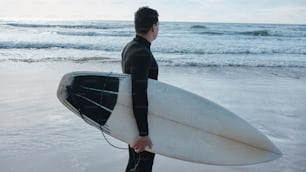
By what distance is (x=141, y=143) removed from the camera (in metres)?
2.44

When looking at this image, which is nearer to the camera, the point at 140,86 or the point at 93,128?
the point at 140,86

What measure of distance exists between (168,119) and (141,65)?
26.5 inches

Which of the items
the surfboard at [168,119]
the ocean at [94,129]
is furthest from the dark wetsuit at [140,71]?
the ocean at [94,129]

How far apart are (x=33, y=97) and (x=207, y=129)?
14.8ft

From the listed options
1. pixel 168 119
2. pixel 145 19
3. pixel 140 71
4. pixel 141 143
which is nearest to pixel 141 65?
pixel 140 71

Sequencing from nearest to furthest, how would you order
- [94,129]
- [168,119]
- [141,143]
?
[141,143] → [168,119] → [94,129]

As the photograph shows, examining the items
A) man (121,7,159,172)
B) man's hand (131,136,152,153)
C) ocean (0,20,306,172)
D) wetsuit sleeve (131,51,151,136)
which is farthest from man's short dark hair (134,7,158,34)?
ocean (0,20,306,172)

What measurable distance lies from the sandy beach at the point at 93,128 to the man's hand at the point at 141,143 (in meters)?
1.42

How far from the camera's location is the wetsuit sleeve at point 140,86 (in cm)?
230

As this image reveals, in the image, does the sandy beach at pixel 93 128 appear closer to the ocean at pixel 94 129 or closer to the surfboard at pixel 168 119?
the ocean at pixel 94 129

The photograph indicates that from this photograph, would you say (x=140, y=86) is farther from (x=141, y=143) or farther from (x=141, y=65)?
(x=141, y=143)

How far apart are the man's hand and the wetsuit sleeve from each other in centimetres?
3

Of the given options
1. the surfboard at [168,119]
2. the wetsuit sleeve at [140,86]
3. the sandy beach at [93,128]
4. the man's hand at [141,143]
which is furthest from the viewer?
the sandy beach at [93,128]

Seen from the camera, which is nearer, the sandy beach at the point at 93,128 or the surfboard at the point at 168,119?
the surfboard at the point at 168,119
